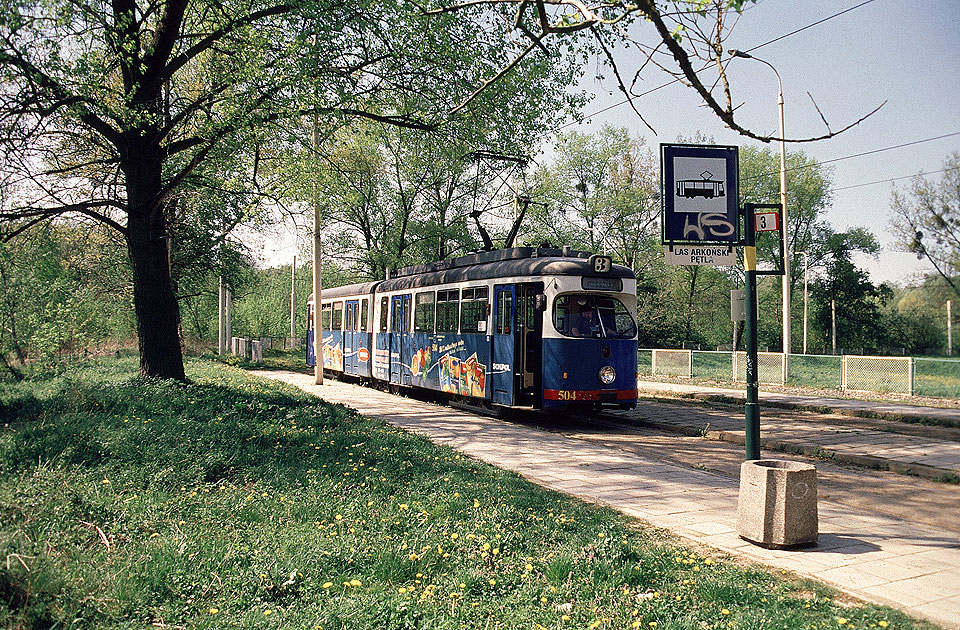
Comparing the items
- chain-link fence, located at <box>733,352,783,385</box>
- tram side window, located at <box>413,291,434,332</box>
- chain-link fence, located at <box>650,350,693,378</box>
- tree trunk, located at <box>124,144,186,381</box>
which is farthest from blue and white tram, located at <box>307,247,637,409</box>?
chain-link fence, located at <box>650,350,693,378</box>

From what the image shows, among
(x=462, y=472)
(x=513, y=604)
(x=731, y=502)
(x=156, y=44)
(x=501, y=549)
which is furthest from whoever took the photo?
(x=156, y=44)

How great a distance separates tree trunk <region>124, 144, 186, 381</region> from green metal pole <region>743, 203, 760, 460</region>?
37.9ft

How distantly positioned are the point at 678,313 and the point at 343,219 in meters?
20.9

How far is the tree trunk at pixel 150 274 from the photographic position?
1463cm

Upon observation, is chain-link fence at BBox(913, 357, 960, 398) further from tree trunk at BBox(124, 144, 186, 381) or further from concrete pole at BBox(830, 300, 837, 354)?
concrete pole at BBox(830, 300, 837, 354)

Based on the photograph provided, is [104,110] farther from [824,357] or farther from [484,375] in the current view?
[824,357]

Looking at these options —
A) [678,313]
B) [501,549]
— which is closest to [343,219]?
[678,313]

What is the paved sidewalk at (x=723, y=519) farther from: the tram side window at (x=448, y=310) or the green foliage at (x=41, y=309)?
the green foliage at (x=41, y=309)

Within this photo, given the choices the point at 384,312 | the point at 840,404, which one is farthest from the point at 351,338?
the point at 840,404

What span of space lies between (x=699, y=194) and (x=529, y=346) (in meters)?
7.21

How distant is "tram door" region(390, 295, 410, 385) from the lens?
20.7m

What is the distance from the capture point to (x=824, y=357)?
23172 mm

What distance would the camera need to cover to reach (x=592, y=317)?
1484cm

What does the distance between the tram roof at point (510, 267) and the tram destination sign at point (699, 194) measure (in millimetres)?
6228
